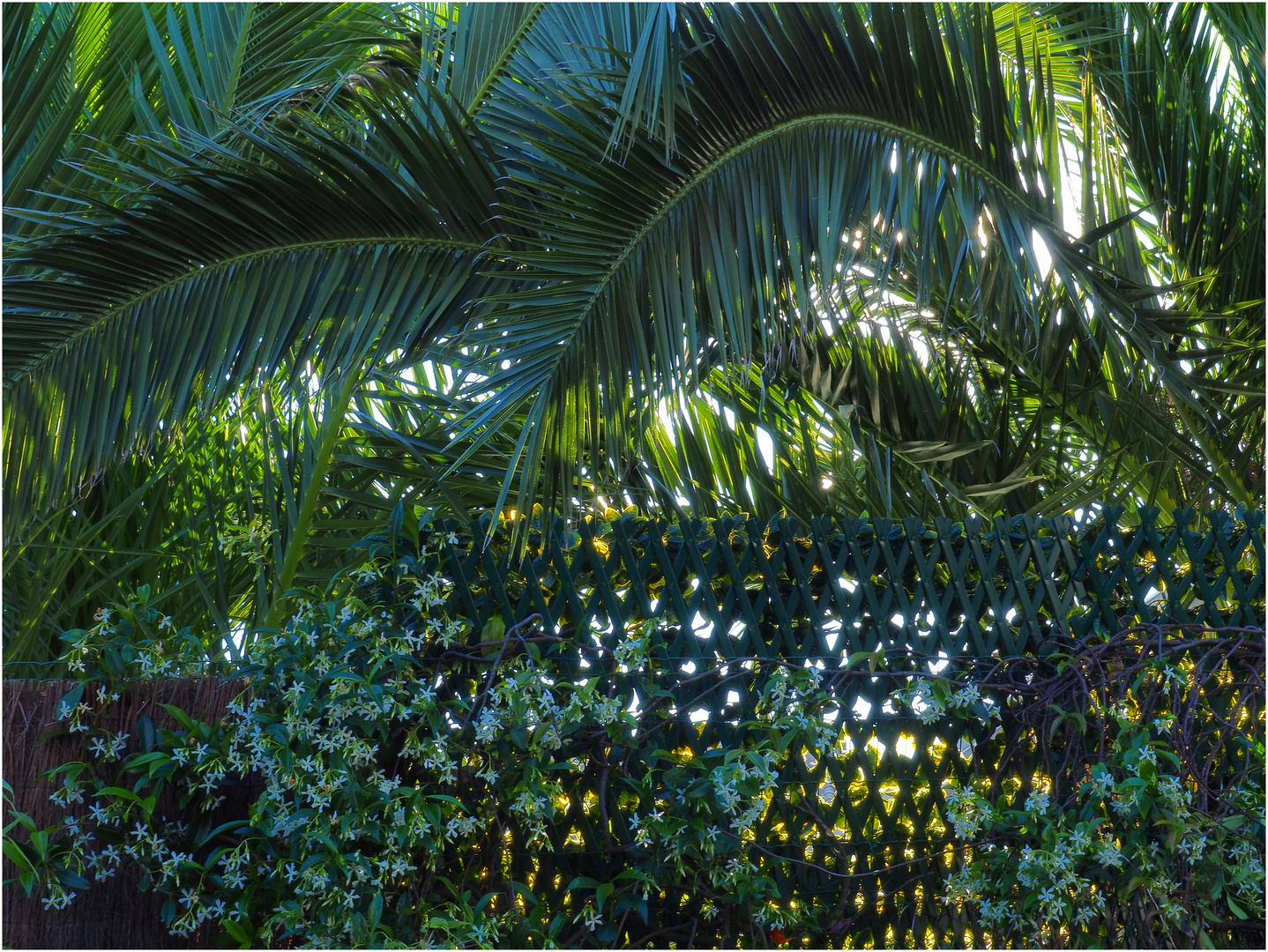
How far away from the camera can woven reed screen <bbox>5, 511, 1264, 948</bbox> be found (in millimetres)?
2348

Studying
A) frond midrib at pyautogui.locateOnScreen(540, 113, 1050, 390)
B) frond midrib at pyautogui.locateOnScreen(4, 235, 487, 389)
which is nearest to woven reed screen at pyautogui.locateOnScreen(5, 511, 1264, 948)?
frond midrib at pyautogui.locateOnScreen(540, 113, 1050, 390)

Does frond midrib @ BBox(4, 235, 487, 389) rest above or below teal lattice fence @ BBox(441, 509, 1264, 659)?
above

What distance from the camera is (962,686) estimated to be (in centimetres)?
242

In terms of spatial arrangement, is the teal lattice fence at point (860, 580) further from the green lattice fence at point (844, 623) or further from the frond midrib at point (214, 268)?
the frond midrib at point (214, 268)

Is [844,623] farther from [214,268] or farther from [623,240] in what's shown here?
[214,268]

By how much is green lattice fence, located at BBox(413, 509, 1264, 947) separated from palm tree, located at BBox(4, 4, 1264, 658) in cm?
29

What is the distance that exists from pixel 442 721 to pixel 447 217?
1.28 m

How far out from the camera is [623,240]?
7.85ft

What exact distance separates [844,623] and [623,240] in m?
1.08

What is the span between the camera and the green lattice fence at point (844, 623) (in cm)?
235

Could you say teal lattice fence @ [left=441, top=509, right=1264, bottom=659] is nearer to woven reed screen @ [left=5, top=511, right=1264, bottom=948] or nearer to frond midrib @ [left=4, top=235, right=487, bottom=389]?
woven reed screen @ [left=5, top=511, right=1264, bottom=948]

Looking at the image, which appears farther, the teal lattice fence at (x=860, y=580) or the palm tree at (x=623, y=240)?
the teal lattice fence at (x=860, y=580)

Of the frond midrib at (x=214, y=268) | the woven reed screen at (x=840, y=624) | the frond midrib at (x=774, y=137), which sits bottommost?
the woven reed screen at (x=840, y=624)

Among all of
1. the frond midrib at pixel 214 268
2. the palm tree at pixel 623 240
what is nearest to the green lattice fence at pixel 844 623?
the palm tree at pixel 623 240
